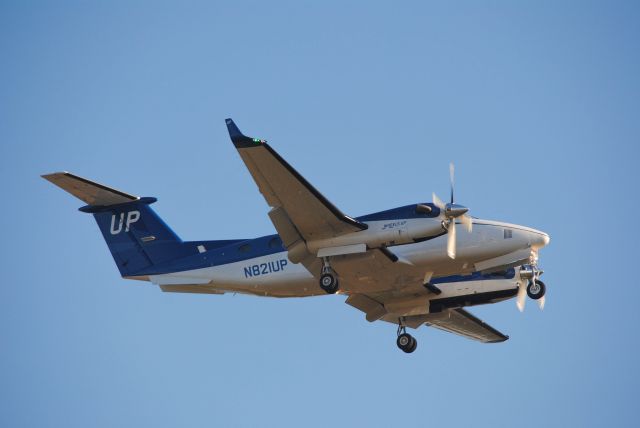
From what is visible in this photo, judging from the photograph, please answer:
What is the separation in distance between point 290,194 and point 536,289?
9.01 meters

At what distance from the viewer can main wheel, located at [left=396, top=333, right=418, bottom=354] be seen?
113 feet

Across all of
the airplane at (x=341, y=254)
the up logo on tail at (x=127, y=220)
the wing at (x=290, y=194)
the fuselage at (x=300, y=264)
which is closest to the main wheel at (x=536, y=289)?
the airplane at (x=341, y=254)

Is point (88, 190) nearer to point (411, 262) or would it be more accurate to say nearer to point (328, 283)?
point (328, 283)

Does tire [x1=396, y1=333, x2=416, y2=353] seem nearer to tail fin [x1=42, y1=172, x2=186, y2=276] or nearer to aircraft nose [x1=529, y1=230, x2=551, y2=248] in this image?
aircraft nose [x1=529, y1=230, x2=551, y2=248]

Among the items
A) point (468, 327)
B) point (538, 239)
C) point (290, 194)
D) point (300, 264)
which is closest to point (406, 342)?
point (468, 327)

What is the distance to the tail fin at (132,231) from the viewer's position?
1308 inches

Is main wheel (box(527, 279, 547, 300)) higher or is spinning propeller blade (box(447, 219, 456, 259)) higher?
spinning propeller blade (box(447, 219, 456, 259))

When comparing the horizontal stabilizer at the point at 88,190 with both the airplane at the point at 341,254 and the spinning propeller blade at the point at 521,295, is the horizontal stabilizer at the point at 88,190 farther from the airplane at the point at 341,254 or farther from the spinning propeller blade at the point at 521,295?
the spinning propeller blade at the point at 521,295

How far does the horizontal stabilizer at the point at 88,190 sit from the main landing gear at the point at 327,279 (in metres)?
8.40

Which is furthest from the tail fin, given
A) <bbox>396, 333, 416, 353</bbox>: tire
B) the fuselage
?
<bbox>396, 333, 416, 353</bbox>: tire

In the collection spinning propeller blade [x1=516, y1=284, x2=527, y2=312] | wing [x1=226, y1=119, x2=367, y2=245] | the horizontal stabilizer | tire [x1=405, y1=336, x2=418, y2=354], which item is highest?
the horizontal stabilizer

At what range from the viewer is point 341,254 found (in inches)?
1128

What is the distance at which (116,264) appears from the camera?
33.7m

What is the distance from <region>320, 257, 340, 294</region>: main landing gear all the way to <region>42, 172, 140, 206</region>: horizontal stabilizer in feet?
27.5
